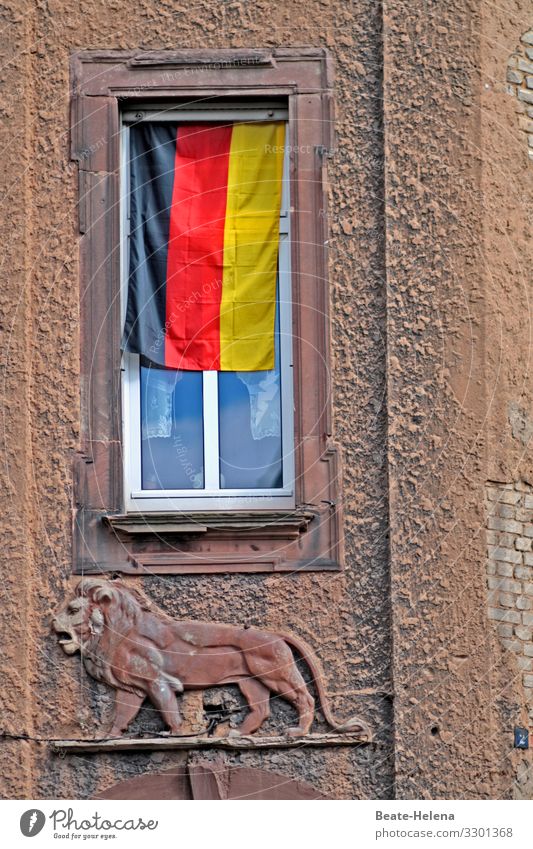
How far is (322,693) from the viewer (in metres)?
14.6

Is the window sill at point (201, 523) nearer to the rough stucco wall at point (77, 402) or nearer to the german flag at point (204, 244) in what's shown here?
the rough stucco wall at point (77, 402)

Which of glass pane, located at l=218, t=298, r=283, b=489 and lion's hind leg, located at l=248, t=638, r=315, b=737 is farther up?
glass pane, located at l=218, t=298, r=283, b=489

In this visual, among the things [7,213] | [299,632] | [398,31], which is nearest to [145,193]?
[7,213]

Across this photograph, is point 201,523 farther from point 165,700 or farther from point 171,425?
point 165,700

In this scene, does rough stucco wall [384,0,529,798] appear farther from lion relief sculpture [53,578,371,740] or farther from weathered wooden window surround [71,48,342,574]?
lion relief sculpture [53,578,371,740]

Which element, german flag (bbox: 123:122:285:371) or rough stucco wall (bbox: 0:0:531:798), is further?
german flag (bbox: 123:122:285:371)

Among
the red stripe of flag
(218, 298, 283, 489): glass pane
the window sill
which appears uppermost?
the red stripe of flag

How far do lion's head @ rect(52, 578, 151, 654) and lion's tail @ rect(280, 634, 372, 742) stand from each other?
0.95m

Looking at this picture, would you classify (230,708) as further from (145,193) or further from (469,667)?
(145,193)

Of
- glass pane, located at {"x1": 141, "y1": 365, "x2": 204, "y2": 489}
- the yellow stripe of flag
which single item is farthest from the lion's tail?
the yellow stripe of flag

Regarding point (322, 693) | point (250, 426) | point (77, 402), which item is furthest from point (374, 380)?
point (322, 693)

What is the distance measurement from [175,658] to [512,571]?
2.18 m

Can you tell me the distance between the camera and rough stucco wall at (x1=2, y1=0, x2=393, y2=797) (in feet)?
47.9

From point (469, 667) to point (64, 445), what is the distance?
2.86m
